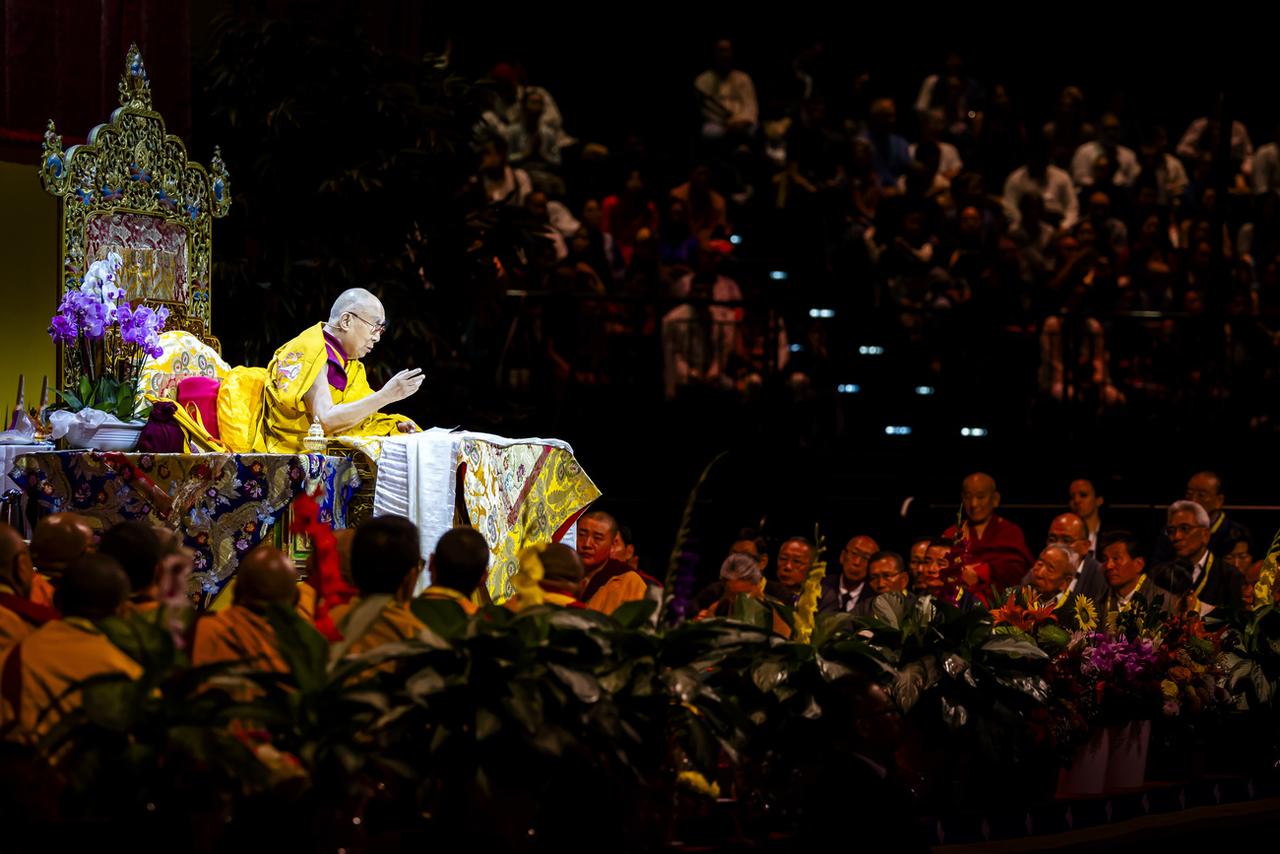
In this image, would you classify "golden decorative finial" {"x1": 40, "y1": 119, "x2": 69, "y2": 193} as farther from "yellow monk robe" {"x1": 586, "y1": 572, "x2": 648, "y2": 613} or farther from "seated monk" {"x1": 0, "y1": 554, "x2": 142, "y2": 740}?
"seated monk" {"x1": 0, "y1": 554, "x2": 142, "y2": 740}

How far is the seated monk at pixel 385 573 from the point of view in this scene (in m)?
4.03

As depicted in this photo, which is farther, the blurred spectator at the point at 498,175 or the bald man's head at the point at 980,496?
the blurred spectator at the point at 498,175

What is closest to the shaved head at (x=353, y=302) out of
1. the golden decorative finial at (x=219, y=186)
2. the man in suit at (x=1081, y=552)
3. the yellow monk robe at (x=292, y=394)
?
the yellow monk robe at (x=292, y=394)

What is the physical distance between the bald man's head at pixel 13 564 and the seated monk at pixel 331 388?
2436mm

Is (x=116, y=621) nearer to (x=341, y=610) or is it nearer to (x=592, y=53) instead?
(x=341, y=610)

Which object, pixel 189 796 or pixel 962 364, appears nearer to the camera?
pixel 189 796

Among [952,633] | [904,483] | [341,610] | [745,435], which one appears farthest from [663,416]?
[341,610]

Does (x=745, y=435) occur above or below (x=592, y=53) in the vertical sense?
below

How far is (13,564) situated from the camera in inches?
163

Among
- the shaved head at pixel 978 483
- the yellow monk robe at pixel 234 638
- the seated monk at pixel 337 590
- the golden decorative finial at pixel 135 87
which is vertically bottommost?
the yellow monk robe at pixel 234 638

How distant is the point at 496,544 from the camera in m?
6.55

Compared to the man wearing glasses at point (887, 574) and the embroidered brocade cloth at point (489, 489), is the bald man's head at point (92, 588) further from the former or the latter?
the man wearing glasses at point (887, 574)

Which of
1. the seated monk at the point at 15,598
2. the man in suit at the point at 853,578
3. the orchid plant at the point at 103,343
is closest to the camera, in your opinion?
the seated monk at the point at 15,598

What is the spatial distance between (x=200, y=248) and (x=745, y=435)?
389 cm
